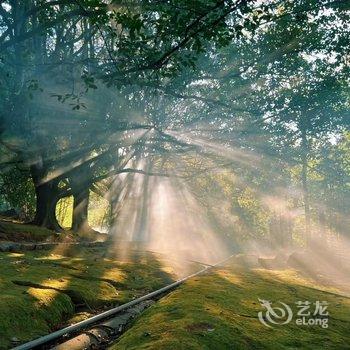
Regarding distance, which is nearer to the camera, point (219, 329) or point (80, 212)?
point (219, 329)

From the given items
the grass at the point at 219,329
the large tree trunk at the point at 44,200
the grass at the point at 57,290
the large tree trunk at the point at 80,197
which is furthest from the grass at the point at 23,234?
the grass at the point at 219,329

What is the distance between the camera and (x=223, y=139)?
23797 mm

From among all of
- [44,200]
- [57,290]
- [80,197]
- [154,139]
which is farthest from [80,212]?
[57,290]

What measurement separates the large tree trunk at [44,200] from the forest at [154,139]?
0.30 feet

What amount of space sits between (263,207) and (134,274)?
41644 millimetres

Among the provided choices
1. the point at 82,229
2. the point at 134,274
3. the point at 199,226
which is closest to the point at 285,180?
the point at 199,226

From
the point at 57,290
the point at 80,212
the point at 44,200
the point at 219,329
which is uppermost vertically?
the point at 44,200

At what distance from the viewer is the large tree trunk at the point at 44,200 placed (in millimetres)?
21828

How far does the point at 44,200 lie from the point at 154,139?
7471mm

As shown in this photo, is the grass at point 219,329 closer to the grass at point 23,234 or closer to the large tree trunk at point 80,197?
the grass at point 23,234

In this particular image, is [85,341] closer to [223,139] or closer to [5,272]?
[5,272]

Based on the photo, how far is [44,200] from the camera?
74.1ft

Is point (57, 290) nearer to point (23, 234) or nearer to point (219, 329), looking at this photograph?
point (219, 329)

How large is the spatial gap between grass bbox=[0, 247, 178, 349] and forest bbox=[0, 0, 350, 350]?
4 cm
